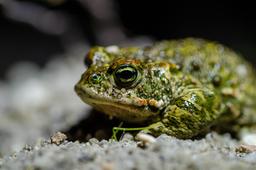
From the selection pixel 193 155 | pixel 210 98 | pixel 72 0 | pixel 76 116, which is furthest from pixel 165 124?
pixel 72 0

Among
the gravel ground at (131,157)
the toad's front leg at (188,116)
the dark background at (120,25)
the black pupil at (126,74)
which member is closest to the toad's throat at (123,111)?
the toad's front leg at (188,116)

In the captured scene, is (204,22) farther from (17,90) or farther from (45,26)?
(17,90)

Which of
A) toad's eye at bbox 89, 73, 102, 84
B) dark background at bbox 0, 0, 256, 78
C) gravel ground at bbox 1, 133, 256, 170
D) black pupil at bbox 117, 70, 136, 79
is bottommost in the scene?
gravel ground at bbox 1, 133, 256, 170

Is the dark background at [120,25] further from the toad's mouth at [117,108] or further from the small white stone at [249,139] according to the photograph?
the toad's mouth at [117,108]

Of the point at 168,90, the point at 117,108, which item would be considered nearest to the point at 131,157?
the point at 117,108

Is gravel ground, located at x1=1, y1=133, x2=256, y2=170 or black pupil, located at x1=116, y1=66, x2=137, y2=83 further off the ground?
black pupil, located at x1=116, y1=66, x2=137, y2=83

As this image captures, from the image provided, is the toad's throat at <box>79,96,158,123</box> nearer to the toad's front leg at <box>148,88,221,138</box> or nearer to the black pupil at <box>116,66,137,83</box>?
the toad's front leg at <box>148,88,221,138</box>

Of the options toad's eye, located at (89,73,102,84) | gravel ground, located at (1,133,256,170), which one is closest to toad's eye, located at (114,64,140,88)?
toad's eye, located at (89,73,102,84)
